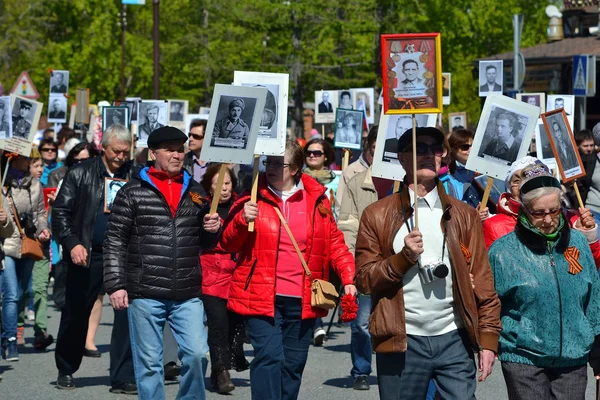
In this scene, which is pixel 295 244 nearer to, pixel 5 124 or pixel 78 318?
pixel 78 318

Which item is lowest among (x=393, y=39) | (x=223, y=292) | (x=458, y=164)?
(x=223, y=292)

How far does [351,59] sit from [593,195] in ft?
93.2

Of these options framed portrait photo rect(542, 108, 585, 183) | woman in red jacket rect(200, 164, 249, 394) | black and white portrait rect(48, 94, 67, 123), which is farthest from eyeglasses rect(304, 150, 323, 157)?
black and white portrait rect(48, 94, 67, 123)

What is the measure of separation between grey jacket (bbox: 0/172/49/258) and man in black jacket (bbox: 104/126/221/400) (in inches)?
136

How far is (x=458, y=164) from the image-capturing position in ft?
36.6

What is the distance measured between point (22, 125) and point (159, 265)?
3.89 metres

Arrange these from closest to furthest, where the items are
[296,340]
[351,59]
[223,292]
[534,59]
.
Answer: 1. [296,340]
2. [223,292]
3. [534,59]
4. [351,59]

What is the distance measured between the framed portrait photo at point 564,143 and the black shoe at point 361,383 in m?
2.41

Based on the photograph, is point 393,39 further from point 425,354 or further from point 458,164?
point 458,164

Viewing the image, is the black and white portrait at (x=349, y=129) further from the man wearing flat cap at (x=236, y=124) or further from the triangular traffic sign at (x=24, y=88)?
the man wearing flat cap at (x=236, y=124)

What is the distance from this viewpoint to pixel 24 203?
11.2 m

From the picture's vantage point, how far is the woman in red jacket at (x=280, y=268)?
7.15 metres

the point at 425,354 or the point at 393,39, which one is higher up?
the point at 393,39

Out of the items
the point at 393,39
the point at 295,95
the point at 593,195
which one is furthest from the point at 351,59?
the point at 393,39
